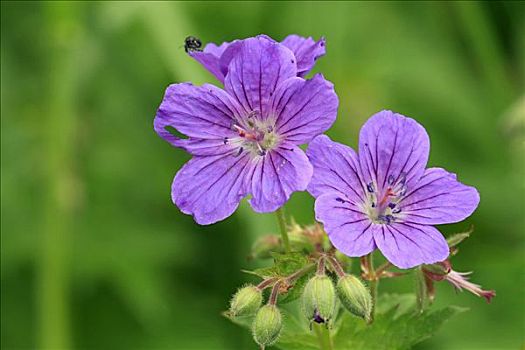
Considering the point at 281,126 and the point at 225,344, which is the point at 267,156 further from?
the point at 225,344

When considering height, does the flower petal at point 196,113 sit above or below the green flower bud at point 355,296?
above

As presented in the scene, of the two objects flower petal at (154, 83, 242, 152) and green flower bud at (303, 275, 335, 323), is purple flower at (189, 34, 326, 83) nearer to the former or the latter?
flower petal at (154, 83, 242, 152)

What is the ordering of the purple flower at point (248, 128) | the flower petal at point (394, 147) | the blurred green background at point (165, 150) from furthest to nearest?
the blurred green background at point (165, 150)
the flower petal at point (394, 147)
the purple flower at point (248, 128)

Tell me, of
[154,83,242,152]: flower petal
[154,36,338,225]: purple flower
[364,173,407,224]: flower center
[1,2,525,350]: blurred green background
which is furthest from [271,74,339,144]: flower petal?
[1,2,525,350]: blurred green background

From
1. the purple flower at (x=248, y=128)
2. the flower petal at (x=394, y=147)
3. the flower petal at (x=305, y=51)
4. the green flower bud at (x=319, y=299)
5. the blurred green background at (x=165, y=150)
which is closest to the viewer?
the green flower bud at (x=319, y=299)

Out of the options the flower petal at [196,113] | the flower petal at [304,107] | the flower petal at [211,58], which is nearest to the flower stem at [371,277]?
the flower petal at [304,107]

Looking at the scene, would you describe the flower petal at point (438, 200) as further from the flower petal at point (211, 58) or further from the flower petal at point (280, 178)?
the flower petal at point (211, 58)

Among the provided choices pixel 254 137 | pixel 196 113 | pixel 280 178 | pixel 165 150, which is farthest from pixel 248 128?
pixel 165 150
